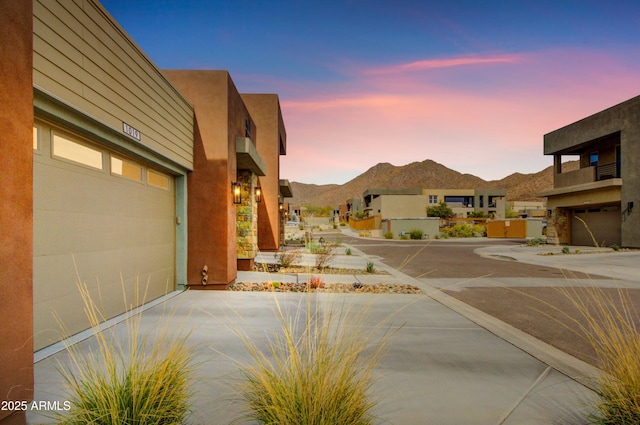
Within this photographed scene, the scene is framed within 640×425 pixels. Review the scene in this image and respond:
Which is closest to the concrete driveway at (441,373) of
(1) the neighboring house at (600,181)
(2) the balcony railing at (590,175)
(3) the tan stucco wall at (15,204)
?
(3) the tan stucco wall at (15,204)

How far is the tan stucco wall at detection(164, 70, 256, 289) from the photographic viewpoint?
7.69 metres

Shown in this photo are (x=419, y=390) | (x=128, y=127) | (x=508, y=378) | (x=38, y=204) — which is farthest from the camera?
(x=128, y=127)

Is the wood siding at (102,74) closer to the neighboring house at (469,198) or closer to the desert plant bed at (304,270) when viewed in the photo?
the desert plant bed at (304,270)

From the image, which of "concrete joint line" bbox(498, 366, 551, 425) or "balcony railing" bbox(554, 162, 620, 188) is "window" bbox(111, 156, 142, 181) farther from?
"balcony railing" bbox(554, 162, 620, 188)

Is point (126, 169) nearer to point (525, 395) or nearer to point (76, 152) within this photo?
point (76, 152)

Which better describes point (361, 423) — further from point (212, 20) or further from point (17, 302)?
point (212, 20)

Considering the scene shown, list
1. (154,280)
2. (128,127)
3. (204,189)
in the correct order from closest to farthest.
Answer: (128,127) → (154,280) → (204,189)

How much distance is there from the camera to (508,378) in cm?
338

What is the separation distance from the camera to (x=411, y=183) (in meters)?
175

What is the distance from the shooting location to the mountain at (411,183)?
478 feet

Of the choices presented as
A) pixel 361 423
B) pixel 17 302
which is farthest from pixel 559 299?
pixel 17 302

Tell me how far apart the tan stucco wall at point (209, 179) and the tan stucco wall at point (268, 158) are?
31.3 feet

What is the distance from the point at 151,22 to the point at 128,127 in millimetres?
6459

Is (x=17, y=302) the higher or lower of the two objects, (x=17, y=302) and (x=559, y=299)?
the higher
